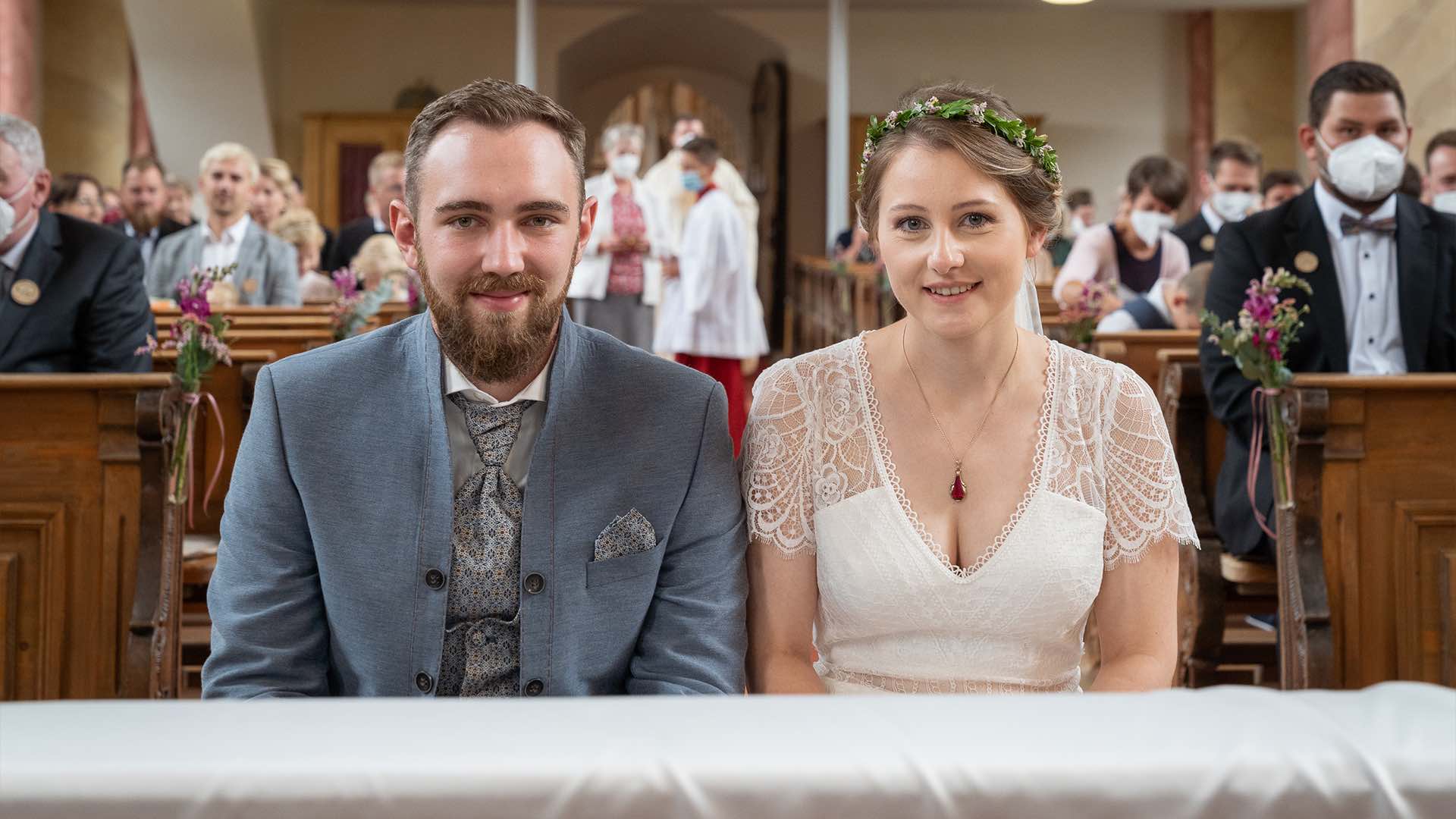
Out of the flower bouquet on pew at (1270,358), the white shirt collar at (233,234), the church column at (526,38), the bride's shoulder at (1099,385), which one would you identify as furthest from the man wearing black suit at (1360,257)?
the church column at (526,38)

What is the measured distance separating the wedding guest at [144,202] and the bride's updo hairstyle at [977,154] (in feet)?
21.7

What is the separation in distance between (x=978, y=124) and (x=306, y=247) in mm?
6718

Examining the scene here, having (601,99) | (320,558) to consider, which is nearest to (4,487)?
(320,558)

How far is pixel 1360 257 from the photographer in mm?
4016

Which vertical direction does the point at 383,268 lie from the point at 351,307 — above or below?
above

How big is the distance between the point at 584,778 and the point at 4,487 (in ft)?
9.87

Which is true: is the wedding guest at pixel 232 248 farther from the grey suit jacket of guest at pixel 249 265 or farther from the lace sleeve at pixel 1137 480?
the lace sleeve at pixel 1137 480

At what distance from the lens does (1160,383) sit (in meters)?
4.02

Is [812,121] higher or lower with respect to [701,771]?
higher

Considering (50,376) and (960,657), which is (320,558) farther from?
(50,376)


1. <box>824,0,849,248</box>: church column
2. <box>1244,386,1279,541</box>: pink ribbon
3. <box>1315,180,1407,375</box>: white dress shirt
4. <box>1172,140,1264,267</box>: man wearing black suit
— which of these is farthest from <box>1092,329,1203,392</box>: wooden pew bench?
<box>824,0,849,248</box>: church column

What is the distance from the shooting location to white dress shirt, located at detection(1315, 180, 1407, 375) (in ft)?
13.0

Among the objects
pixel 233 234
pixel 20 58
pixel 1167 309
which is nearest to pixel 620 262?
pixel 233 234

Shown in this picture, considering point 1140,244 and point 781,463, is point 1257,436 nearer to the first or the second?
point 781,463
